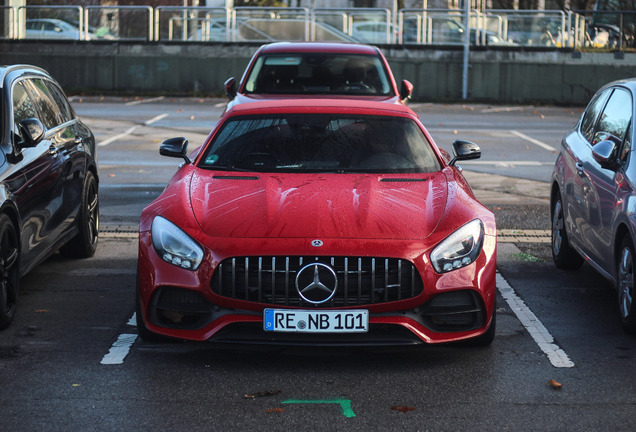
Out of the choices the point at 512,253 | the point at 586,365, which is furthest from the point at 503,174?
the point at 586,365

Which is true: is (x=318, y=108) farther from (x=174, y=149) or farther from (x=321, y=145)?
(x=174, y=149)

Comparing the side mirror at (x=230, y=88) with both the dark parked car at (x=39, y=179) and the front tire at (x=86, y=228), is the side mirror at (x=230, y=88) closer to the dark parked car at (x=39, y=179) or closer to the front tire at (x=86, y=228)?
the dark parked car at (x=39, y=179)

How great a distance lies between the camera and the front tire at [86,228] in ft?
28.2

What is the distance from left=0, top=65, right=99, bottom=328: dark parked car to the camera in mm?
6605

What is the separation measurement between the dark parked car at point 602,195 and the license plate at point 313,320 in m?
1.90

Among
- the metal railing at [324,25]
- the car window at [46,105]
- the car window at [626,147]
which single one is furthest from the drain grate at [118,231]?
the metal railing at [324,25]

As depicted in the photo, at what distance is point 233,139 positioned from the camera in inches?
279

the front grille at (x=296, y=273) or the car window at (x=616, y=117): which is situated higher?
the car window at (x=616, y=117)

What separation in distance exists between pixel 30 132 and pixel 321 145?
75.9 inches

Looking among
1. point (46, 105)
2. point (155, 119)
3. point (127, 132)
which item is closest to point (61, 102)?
point (46, 105)

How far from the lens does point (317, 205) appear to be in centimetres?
598

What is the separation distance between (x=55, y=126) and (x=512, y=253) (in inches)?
157

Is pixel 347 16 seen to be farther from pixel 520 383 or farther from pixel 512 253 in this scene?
pixel 520 383

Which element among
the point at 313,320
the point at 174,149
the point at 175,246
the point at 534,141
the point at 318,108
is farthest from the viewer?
the point at 534,141
